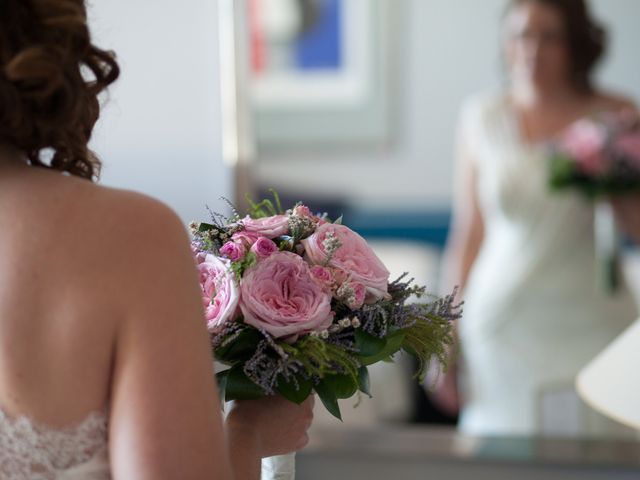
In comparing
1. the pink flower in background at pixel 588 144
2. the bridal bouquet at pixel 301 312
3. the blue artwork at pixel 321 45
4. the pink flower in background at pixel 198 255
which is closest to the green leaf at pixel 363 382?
the bridal bouquet at pixel 301 312

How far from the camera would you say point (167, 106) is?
112 inches

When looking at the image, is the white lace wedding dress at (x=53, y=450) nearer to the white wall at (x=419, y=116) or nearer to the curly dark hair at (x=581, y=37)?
the white wall at (x=419, y=116)

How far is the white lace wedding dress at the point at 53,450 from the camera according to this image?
A: 82 centimetres

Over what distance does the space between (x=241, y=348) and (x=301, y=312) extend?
8cm

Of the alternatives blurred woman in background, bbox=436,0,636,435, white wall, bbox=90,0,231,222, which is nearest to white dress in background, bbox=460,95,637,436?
Answer: blurred woman in background, bbox=436,0,636,435

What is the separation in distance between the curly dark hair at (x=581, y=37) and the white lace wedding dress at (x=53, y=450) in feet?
6.52

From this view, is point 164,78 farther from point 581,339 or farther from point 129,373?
point 129,373

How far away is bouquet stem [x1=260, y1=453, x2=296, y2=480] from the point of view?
1.16m

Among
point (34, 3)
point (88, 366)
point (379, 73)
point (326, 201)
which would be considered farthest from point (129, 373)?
point (379, 73)

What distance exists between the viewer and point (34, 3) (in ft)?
2.61

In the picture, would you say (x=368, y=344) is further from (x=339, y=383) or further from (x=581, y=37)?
(x=581, y=37)

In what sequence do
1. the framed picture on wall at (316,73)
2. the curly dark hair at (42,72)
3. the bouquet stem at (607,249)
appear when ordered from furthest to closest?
1. the framed picture on wall at (316,73)
2. the bouquet stem at (607,249)
3. the curly dark hair at (42,72)

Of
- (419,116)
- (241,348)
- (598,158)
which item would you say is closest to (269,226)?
(241,348)

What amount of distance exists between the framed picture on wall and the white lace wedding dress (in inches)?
75.9
